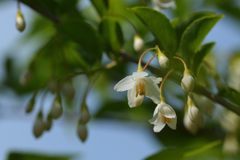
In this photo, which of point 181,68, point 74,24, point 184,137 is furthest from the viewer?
point 184,137

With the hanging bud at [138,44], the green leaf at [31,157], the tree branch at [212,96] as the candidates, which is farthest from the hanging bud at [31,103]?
the tree branch at [212,96]

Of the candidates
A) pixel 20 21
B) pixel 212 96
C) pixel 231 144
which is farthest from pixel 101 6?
pixel 231 144

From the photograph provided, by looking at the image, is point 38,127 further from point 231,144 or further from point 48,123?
point 231,144

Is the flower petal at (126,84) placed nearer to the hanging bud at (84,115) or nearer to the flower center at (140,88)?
the flower center at (140,88)

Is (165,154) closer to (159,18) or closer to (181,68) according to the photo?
(181,68)

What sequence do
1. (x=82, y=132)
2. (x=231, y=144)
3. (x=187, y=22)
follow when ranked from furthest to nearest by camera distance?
(x=231, y=144), (x=82, y=132), (x=187, y=22)

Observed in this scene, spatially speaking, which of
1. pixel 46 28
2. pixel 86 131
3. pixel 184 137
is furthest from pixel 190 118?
pixel 46 28

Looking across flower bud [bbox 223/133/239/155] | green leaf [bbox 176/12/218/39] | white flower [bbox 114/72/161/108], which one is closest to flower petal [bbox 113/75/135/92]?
white flower [bbox 114/72/161/108]
